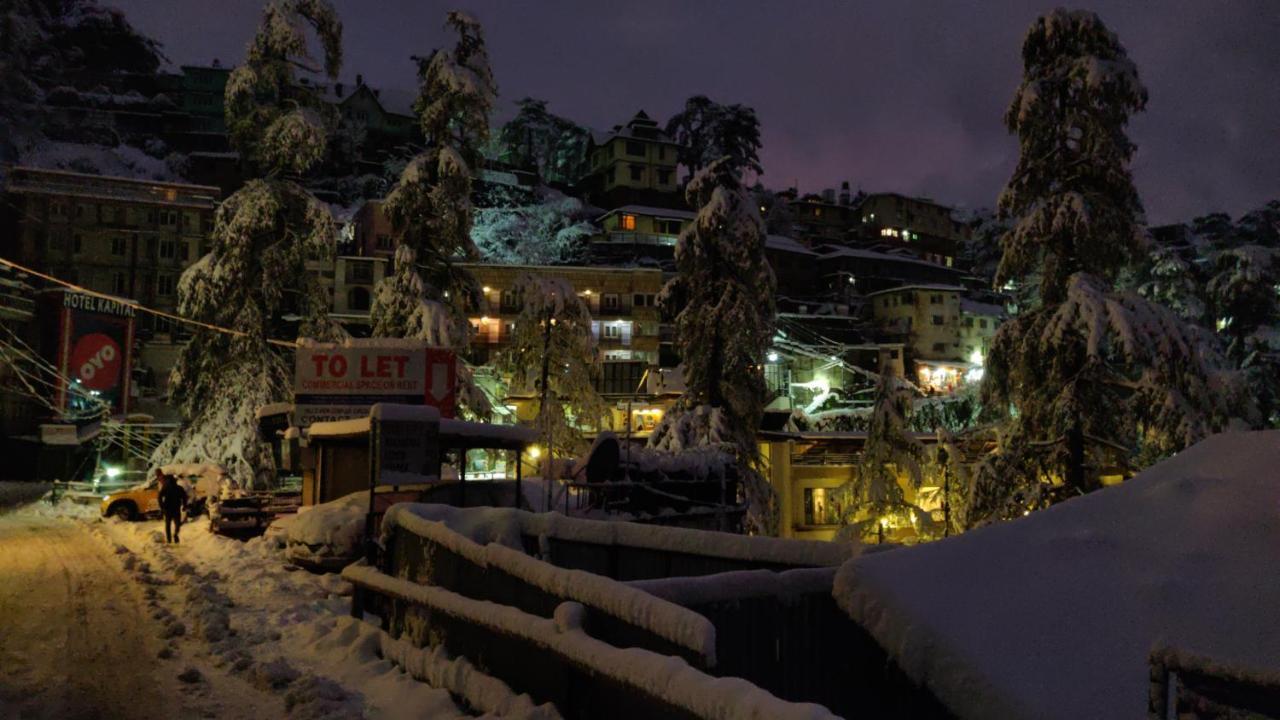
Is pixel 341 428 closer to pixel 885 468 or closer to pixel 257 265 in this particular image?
pixel 257 265

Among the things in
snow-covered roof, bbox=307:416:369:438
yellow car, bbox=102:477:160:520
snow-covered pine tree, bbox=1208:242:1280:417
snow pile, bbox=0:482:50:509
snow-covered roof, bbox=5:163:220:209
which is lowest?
snow pile, bbox=0:482:50:509

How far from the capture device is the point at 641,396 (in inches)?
2191

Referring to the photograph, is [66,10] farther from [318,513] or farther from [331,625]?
[331,625]

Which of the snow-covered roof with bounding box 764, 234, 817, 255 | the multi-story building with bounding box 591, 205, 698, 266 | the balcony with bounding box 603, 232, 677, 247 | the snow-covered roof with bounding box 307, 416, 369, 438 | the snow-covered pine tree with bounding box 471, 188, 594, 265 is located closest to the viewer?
the snow-covered roof with bounding box 307, 416, 369, 438

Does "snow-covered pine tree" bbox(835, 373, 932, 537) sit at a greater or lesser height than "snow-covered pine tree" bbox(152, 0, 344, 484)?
lesser

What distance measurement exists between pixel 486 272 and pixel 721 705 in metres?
58.4

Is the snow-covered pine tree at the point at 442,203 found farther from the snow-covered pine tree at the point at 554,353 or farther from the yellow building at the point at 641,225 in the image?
the yellow building at the point at 641,225

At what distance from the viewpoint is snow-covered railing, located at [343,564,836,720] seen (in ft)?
13.0

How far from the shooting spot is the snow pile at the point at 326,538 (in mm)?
15305

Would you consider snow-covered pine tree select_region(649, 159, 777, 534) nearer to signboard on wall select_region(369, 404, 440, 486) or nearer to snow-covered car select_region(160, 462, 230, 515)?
signboard on wall select_region(369, 404, 440, 486)

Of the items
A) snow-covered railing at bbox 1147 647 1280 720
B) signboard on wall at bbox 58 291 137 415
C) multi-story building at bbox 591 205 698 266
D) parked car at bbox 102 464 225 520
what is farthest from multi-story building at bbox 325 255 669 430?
snow-covered railing at bbox 1147 647 1280 720

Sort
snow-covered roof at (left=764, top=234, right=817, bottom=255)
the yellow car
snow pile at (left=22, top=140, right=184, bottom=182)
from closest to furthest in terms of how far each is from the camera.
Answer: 1. the yellow car
2. snow pile at (left=22, top=140, right=184, bottom=182)
3. snow-covered roof at (left=764, top=234, right=817, bottom=255)

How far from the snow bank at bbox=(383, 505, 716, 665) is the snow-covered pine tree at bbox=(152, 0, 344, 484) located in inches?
862

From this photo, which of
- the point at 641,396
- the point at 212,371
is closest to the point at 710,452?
the point at 212,371
